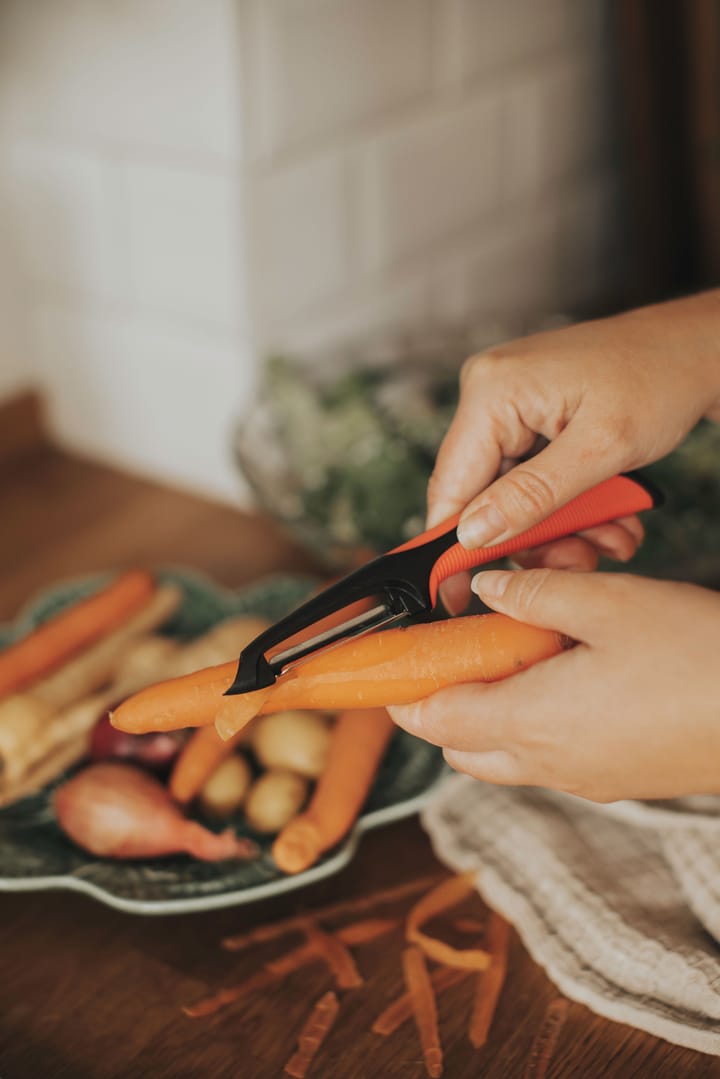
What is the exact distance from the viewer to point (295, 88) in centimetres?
113

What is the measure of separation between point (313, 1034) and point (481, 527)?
1.05ft

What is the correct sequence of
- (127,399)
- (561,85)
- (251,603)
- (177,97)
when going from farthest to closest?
(561,85) < (127,399) < (177,97) < (251,603)

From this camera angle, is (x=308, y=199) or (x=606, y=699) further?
(x=308, y=199)

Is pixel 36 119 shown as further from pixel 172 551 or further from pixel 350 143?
pixel 172 551

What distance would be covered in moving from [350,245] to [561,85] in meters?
0.48

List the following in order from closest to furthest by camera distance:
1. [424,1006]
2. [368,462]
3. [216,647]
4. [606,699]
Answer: [606,699], [424,1006], [216,647], [368,462]

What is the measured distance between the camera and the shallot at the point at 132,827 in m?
0.70

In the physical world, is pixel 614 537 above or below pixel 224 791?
above

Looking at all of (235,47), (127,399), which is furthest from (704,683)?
(127,399)

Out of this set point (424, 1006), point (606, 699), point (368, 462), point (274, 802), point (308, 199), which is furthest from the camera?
point (308, 199)

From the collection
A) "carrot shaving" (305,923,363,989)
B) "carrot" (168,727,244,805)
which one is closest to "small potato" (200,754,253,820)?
"carrot" (168,727,244,805)

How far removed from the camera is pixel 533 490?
634 mm

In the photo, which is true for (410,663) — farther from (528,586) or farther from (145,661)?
(145,661)

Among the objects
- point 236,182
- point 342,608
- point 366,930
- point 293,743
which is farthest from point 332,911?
point 236,182
